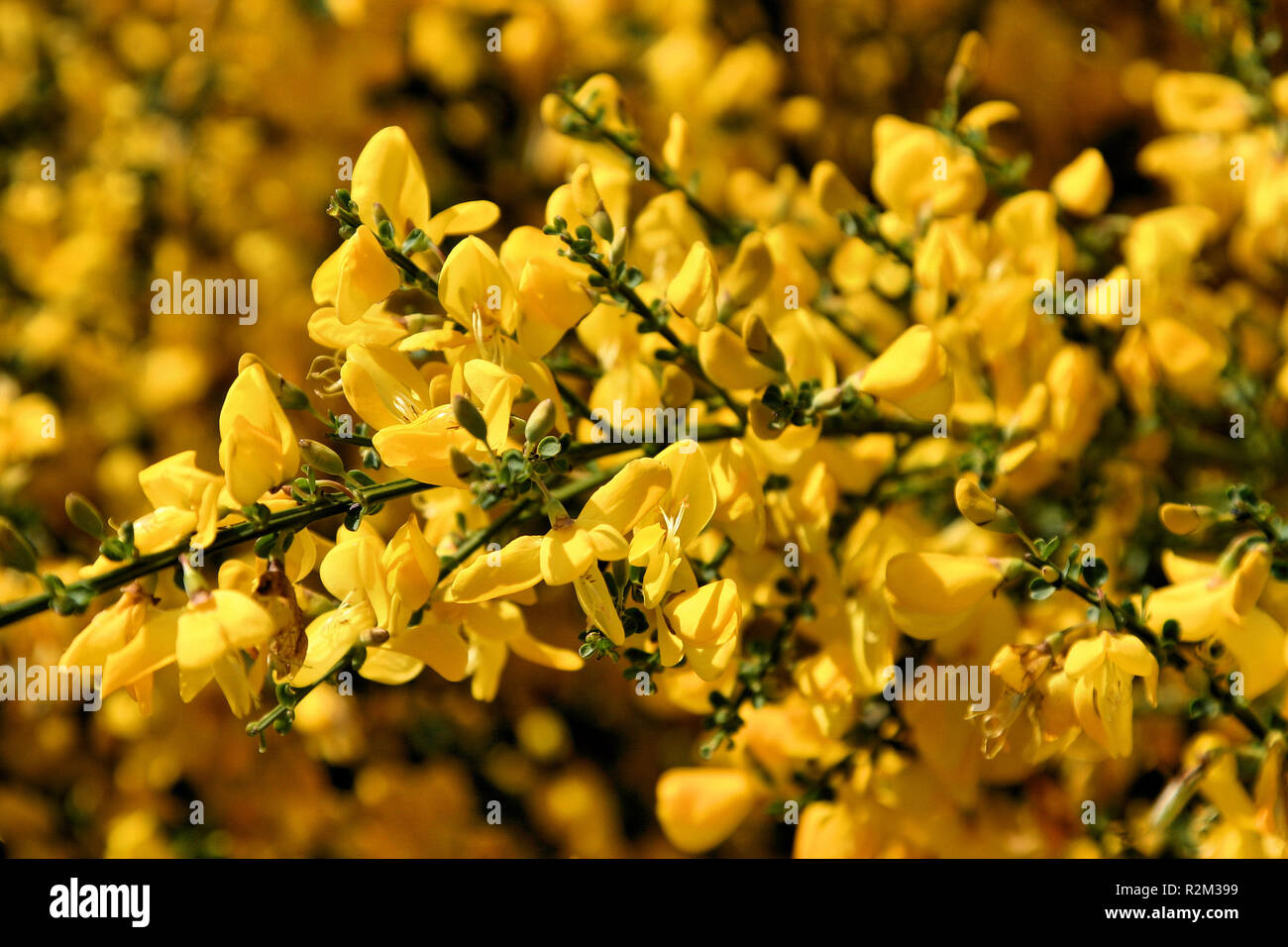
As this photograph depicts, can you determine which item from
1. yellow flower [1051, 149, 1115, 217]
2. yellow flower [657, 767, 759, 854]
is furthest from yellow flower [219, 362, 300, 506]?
yellow flower [1051, 149, 1115, 217]

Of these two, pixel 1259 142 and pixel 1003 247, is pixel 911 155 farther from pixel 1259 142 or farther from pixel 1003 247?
pixel 1259 142

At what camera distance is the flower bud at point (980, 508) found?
2.73 feet

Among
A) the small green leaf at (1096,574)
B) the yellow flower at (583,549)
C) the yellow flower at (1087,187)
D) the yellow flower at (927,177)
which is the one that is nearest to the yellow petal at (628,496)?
the yellow flower at (583,549)

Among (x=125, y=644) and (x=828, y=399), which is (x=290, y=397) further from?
(x=828, y=399)

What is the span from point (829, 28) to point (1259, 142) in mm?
840

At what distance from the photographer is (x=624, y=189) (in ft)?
3.90

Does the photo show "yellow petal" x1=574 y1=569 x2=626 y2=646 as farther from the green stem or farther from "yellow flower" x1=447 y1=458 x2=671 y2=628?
the green stem

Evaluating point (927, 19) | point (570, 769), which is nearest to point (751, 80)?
point (927, 19)

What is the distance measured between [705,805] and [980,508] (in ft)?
1.72

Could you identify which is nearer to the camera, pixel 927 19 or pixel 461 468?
pixel 461 468

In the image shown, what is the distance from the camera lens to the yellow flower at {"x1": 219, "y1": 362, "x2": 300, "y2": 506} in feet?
2.65

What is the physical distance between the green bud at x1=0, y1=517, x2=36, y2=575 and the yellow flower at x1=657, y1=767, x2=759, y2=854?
664mm

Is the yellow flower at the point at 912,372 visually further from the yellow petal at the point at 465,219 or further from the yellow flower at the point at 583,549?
the yellow petal at the point at 465,219

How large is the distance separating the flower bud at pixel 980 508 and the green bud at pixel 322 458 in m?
0.45
